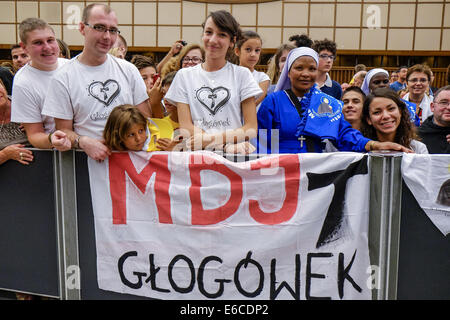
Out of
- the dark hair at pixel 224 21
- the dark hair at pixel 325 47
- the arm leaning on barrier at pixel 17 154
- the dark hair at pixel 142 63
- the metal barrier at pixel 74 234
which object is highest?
the dark hair at pixel 325 47

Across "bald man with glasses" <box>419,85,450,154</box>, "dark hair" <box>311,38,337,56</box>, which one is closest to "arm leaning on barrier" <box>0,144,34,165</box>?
"bald man with glasses" <box>419,85,450,154</box>

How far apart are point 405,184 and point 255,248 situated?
2.80 ft

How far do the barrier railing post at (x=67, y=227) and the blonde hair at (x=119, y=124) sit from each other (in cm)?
22

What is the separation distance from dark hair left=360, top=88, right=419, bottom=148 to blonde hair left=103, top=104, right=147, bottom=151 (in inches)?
61.3

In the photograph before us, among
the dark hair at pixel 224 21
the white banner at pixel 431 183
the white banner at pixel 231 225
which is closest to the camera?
the white banner at pixel 431 183

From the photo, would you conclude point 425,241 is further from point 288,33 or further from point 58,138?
point 288,33

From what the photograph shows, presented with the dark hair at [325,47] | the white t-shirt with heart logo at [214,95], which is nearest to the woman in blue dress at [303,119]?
the white t-shirt with heart logo at [214,95]

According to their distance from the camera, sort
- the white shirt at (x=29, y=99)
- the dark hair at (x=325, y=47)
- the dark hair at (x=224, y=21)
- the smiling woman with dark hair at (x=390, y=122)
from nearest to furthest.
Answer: the white shirt at (x=29, y=99)
the dark hair at (x=224, y=21)
the smiling woman with dark hair at (x=390, y=122)
the dark hair at (x=325, y=47)

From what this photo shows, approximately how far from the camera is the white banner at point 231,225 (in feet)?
6.55

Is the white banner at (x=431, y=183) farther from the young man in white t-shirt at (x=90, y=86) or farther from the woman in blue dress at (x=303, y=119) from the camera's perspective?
the young man in white t-shirt at (x=90, y=86)

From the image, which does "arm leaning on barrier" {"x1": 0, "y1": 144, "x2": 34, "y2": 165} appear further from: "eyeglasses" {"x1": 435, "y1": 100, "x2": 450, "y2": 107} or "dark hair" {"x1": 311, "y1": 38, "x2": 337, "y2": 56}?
"dark hair" {"x1": 311, "y1": 38, "x2": 337, "y2": 56}

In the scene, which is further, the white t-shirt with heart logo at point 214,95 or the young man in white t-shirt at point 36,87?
the white t-shirt with heart logo at point 214,95

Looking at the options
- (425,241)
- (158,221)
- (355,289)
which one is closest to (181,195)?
(158,221)

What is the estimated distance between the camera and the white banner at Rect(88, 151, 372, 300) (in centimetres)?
200
